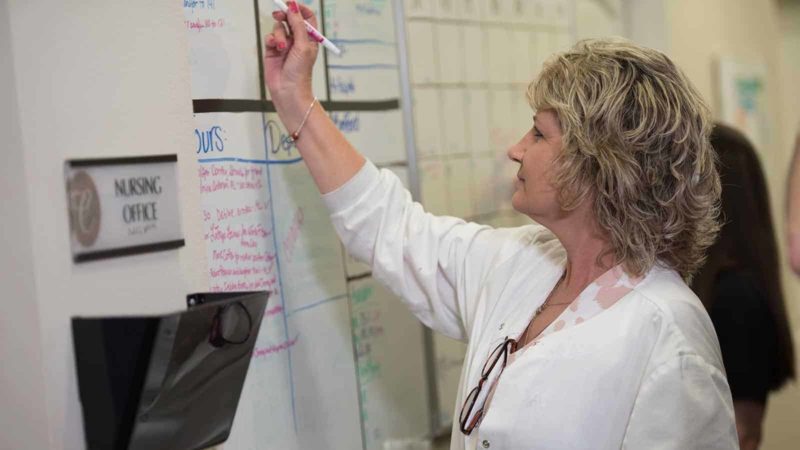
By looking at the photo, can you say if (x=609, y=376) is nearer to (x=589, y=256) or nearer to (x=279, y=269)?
(x=589, y=256)

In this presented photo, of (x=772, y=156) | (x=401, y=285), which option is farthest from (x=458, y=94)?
(x=772, y=156)

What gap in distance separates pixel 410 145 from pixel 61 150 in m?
1.16

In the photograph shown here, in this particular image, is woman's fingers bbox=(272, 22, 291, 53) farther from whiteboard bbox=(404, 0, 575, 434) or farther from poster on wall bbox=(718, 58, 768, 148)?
poster on wall bbox=(718, 58, 768, 148)

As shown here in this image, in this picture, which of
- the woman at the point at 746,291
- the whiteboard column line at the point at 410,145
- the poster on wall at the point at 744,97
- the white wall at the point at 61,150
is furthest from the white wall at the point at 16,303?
the poster on wall at the point at 744,97

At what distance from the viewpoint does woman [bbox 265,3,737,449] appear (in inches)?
60.2

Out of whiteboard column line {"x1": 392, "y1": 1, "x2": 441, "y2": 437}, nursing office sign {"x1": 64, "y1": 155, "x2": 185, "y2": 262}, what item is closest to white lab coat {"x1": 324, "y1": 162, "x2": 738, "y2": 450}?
nursing office sign {"x1": 64, "y1": 155, "x2": 185, "y2": 262}

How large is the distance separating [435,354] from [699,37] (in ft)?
6.92

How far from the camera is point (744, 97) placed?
4273mm

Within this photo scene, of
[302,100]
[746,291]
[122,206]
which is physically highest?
[302,100]

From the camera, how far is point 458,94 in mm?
2602

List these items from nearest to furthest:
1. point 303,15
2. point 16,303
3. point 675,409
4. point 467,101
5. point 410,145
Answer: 1. point 16,303
2. point 675,409
3. point 303,15
4. point 410,145
5. point 467,101

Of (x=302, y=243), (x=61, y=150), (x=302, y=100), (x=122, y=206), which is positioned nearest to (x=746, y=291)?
(x=302, y=243)

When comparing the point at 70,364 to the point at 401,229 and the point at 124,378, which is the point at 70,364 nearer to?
the point at 124,378

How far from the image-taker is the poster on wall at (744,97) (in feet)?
13.2
